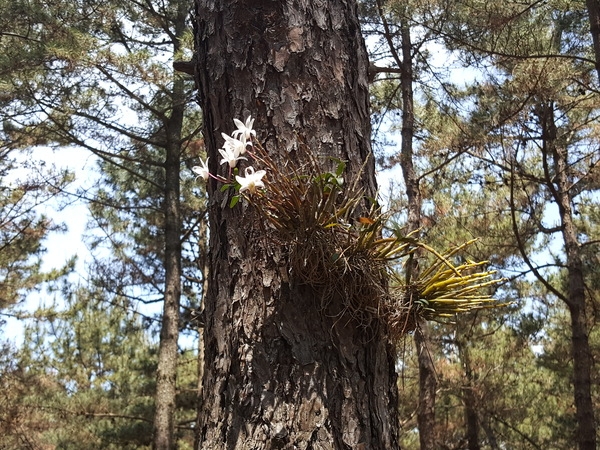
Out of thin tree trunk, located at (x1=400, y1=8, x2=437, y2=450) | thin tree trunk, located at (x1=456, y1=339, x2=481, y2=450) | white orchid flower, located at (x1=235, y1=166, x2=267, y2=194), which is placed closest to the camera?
white orchid flower, located at (x1=235, y1=166, x2=267, y2=194)

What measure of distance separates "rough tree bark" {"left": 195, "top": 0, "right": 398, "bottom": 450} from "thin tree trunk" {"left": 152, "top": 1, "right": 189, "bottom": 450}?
641 centimetres

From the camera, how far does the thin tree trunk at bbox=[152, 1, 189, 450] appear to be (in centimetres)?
764

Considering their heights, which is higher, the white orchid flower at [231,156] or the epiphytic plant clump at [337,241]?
the white orchid flower at [231,156]

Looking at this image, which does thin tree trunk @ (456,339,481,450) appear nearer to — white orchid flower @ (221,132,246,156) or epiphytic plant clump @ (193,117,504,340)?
epiphytic plant clump @ (193,117,504,340)

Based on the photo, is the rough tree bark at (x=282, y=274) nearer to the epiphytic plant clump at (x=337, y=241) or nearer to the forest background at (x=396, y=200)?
the epiphytic plant clump at (x=337, y=241)

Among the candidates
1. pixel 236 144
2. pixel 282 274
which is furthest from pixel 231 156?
pixel 282 274

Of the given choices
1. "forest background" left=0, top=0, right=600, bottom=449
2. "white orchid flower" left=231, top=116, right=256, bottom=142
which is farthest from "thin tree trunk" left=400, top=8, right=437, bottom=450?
"white orchid flower" left=231, top=116, right=256, bottom=142

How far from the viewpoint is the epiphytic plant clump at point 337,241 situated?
133 cm

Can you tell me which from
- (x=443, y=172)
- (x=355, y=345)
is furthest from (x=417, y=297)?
(x=443, y=172)

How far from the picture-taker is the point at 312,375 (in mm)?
1310

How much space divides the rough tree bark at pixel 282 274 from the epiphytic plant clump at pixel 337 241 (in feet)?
0.14

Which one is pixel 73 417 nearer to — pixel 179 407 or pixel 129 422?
pixel 129 422

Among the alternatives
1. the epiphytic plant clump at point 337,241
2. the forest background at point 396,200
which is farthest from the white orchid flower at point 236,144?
the forest background at point 396,200

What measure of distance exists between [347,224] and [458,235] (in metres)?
8.07
